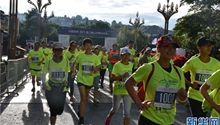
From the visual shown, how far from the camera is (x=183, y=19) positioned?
1217 inches

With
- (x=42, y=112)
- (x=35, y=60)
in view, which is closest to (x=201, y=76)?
(x=42, y=112)

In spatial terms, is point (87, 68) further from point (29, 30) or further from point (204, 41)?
point (29, 30)

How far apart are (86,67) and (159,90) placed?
439 cm

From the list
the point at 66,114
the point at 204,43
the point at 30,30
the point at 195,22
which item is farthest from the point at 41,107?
the point at 30,30

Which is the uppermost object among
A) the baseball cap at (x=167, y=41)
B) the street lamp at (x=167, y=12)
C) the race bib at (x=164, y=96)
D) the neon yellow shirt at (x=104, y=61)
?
the street lamp at (x=167, y=12)

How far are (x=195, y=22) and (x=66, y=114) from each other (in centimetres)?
2426

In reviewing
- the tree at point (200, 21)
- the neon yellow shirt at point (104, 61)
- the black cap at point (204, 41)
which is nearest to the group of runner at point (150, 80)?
the black cap at point (204, 41)

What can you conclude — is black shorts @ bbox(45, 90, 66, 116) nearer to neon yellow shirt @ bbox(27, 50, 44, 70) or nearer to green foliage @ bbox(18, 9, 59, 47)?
neon yellow shirt @ bbox(27, 50, 44, 70)

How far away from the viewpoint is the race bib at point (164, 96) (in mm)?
3549

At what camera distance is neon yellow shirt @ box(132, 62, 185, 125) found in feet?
11.7

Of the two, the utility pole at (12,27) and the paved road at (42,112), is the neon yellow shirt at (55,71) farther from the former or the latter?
the utility pole at (12,27)

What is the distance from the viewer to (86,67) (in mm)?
7785

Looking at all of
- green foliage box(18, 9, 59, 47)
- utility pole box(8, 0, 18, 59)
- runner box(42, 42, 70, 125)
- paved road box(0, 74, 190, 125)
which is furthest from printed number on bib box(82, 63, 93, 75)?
green foliage box(18, 9, 59, 47)

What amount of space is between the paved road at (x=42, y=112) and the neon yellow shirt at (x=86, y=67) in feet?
3.09
